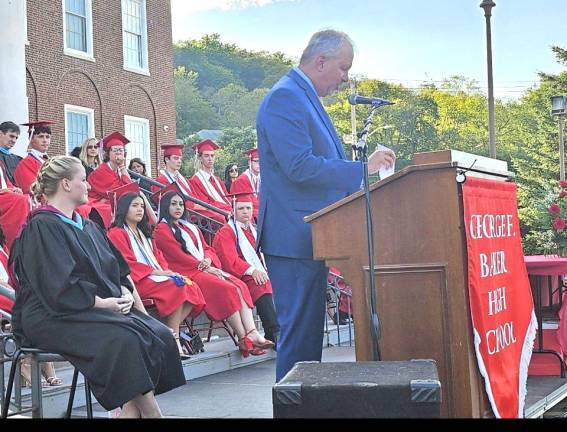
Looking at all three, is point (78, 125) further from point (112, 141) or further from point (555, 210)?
point (555, 210)

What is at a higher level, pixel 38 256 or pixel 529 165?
pixel 529 165

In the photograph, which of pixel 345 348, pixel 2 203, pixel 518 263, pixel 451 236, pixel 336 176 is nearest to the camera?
pixel 451 236

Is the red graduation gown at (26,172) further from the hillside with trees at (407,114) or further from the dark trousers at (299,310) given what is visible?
the dark trousers at (299,310)

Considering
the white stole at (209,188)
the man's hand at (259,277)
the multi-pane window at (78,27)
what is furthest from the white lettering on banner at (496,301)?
the multi-pane window at (78,27)

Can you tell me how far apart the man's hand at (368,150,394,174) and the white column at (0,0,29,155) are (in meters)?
4.99

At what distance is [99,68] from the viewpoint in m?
11.9

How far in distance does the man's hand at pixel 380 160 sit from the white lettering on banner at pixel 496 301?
1.80 ft

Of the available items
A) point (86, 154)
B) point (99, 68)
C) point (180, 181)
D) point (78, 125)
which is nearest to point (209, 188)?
point (180, 181)

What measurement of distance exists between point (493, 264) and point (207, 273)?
137 inches

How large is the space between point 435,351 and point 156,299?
303 cm

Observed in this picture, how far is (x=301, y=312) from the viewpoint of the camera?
9.96 feet

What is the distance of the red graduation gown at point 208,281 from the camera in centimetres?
605
